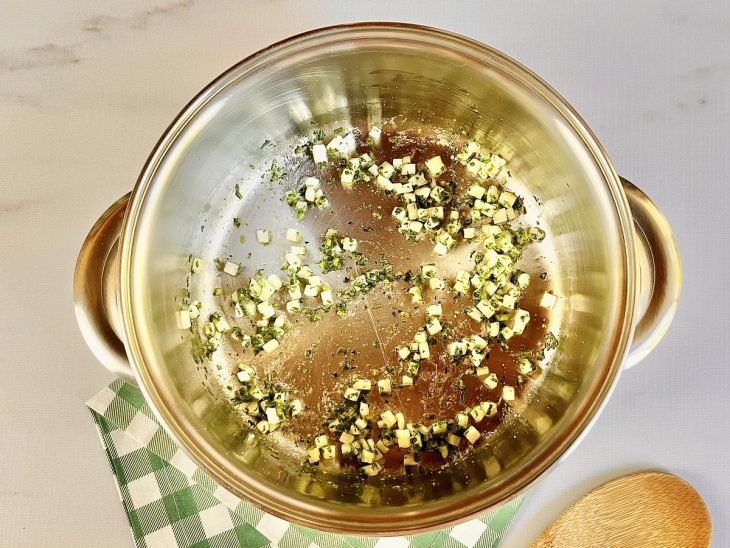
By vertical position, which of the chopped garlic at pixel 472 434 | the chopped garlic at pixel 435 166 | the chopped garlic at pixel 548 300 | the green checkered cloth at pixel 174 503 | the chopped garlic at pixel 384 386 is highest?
the chopped garlic at pixel 435 166

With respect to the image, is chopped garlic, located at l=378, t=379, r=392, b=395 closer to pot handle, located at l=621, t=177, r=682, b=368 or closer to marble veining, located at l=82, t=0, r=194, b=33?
pot handle, located at l=621, t=177, r=682, b=368

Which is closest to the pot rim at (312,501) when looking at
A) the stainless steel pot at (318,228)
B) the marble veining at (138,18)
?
the stainless steel pot at (318,228)

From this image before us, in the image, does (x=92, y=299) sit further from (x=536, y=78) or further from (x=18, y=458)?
(x=536, y=78)

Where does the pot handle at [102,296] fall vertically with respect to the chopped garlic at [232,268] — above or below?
below

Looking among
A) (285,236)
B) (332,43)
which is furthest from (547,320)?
(332,43)

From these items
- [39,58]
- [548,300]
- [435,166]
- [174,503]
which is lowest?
[174,503]

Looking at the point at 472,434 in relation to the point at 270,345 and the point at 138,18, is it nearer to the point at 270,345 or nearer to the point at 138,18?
the point at 270,345

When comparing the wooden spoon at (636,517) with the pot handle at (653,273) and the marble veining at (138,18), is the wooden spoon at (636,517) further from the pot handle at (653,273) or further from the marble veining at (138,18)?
the marble veining at (138,18)

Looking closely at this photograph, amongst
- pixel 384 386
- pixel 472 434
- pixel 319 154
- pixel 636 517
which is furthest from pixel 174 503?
pixel 636 517
